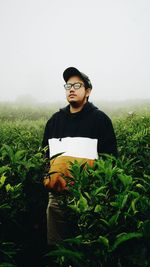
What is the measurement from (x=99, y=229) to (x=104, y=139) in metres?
1.83

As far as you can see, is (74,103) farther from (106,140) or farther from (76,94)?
(106,140)

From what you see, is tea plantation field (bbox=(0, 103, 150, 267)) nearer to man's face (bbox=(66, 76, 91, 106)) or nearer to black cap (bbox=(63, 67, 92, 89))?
man's face (bbox=(66, 76, 91, 106))

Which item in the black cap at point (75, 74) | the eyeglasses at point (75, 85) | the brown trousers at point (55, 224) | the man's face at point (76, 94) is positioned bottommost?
the brown trousers at point (55, 224)

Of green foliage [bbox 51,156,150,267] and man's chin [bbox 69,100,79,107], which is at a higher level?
man's chin [bbox 69,100,79,107]

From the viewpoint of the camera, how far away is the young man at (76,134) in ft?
10.7

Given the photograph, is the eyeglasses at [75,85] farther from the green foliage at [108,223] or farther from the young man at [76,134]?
the green foliage at [108,223]

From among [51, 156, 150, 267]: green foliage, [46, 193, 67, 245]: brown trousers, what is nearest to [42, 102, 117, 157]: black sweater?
[46, 193, 67, 245]: brown trousers

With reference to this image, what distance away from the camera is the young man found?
3.26 meters

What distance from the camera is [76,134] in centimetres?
336

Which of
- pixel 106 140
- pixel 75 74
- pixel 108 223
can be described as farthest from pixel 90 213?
pixel 75 74

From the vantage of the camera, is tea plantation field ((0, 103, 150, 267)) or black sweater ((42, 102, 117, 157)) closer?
tea plantation field ((0, 103, 150, 267))

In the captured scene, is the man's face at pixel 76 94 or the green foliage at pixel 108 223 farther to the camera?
the man's face at pixel 76 94

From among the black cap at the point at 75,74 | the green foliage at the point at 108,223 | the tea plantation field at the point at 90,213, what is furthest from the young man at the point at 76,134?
the green foliage at the point at 108,223

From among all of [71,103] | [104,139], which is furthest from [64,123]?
[104,139]
